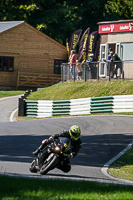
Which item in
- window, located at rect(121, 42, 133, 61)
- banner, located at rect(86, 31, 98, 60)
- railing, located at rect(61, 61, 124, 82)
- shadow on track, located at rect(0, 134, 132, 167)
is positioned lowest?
shadow on track, located at rect(0, 134, 132, 167)

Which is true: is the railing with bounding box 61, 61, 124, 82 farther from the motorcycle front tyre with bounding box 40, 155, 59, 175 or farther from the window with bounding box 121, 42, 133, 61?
the motorcycle front tyre with bounding box 40, 155, 59, 175

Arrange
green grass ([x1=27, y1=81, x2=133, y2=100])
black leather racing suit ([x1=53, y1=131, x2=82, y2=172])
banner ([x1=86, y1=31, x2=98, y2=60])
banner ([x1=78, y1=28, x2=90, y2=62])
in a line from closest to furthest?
black leather racing suit ([x1=53, y1=131, x2=82, y2=172]) < green grass ([x1=27, y1=81, x2=133, y2=100]) < banner ([x1=86, y1=31, x2=98, y2=60]) < banner ([x1=78, y1=28, x2=90, y2=62])

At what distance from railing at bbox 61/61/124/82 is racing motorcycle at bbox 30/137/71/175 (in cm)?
1756

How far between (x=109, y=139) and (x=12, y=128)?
5115mm

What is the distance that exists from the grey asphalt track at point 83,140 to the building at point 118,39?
7773 millimetres

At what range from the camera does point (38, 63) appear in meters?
48.0

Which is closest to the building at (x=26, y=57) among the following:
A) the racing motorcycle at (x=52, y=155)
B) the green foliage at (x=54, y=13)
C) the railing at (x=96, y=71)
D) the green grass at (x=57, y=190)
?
the green foliage at (x=54, y=13)

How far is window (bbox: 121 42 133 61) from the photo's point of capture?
101 ft

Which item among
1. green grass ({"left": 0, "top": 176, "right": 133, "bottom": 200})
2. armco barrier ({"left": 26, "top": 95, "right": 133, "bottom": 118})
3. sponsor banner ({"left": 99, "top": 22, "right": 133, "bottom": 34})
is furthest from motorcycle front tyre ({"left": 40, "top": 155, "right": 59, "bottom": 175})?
sponsor banner ({"left": 99, "top": 22, "right": 133, "bottom": 34})

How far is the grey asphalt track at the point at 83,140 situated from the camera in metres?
12.2

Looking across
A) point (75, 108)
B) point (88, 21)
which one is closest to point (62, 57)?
point (88, 21)

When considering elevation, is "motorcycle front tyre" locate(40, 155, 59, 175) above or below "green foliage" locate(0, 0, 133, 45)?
below

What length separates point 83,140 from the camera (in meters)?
17.8

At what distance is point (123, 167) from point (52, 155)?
3503 mm
